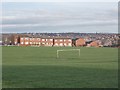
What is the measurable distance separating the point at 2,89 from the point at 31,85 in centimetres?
154

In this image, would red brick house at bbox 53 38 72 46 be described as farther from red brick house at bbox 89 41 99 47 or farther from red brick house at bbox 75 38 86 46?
red brick house at bbox 89 41 99 47

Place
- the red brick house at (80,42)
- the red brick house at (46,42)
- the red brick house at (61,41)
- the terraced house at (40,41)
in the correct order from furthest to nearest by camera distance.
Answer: the red brick house at (80,42)
the red brick house at (61,41)
the red brick house at (46,42)
the terraced house at (40,41)

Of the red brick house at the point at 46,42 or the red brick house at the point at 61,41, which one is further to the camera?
the red brick house at the point at 61,41

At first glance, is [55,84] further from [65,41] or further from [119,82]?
[65,41]

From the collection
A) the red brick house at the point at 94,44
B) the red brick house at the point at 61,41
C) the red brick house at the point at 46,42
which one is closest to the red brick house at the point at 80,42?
the red brick house at the point at 61,41

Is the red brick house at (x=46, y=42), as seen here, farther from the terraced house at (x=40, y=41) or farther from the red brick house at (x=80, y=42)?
the red brick house at (x=80, y=42)

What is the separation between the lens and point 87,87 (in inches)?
528

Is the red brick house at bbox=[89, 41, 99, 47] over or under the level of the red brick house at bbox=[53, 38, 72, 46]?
under

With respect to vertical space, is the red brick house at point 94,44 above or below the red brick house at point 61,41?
below

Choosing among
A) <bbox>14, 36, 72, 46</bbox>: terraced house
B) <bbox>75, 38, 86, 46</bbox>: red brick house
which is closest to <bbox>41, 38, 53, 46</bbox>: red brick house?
<bbox>14, 36, 72, 46</bbox>: terraced house

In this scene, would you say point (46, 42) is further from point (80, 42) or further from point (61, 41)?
point (80, 42)

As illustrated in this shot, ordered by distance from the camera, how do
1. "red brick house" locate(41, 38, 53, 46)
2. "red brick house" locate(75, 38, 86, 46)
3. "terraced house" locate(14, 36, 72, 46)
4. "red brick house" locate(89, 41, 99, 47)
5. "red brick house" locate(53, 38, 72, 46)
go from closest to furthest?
1. "terraced house" locate(14, 36, 72, 46)
2. "red brick house" locate(41, 38, 53, 46)
3. "red brick house" locate(89, 41, 99, 47)
4. "red brick house" locate(53, 38, 72, 46)
5. "red brick house" locate(75, 38, 86, 46)

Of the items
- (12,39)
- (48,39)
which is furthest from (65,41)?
(12,39)

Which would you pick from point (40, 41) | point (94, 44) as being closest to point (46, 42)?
point (40, 41)
